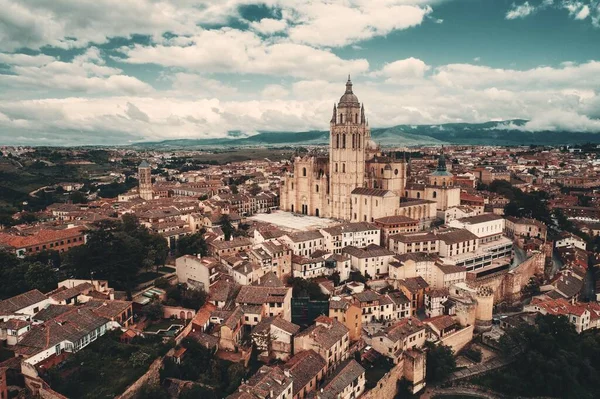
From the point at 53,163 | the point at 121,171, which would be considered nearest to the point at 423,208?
the point at 121,171

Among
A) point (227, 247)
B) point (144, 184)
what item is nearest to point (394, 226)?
point (227, 247)

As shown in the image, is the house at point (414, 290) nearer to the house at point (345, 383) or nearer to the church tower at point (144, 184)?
the house at point (345, 383)

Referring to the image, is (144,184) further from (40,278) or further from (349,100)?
(40,278)

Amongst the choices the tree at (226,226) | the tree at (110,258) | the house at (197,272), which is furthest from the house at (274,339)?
the tree at (226,226)

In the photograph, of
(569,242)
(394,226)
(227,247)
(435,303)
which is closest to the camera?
(435,303)

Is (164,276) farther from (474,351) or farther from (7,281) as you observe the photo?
(474,351)

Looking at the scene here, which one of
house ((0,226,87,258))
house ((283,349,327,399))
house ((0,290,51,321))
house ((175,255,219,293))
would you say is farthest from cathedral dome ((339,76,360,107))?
house ((0,290,51,321))

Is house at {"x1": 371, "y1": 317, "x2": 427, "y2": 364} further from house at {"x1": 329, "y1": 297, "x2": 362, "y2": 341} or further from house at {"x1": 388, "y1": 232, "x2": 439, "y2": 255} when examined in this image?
house at {"x1": 388, "y1": 232, "x2": 439, "y2": 255}
